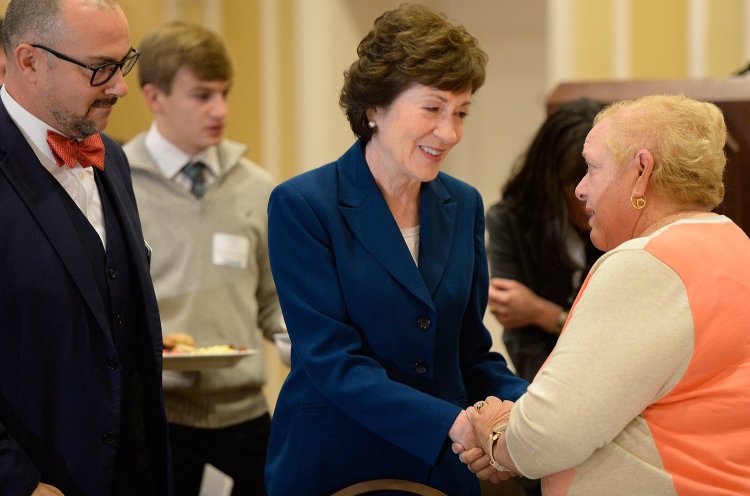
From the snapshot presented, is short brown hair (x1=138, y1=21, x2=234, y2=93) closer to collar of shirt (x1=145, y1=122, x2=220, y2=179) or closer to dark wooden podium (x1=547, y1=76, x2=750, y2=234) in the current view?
collar of shirt (x1=145, y1=122, x2=220, y2=179)

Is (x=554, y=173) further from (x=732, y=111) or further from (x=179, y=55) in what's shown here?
(x=179, y=55)

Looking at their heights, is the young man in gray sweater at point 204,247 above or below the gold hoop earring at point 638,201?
below

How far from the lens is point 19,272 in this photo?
2.14 m

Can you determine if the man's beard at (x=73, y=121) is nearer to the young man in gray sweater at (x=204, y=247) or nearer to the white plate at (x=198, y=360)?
the white plate at (x=198, y=360)

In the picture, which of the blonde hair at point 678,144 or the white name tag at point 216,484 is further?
the white name tag at point 216,484

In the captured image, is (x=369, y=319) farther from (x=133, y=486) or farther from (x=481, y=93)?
(x=481, y=93)

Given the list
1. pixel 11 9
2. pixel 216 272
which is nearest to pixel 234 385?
pixel 216 272

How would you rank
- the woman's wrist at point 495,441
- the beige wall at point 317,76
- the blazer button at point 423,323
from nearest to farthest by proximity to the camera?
the woman's wrist at point 495,441 → the blazer button at point 423,323 → the beige wall at point 317,76

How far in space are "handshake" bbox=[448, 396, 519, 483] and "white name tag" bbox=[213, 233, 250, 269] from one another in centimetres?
160

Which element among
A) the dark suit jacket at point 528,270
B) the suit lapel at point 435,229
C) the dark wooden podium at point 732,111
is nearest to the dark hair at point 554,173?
the dark suit jacket at point 528,270

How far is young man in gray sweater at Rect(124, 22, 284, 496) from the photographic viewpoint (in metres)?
3.51

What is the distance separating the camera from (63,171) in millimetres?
2367

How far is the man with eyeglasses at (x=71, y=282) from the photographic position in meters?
2.15

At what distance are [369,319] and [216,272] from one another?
141 centimetres
